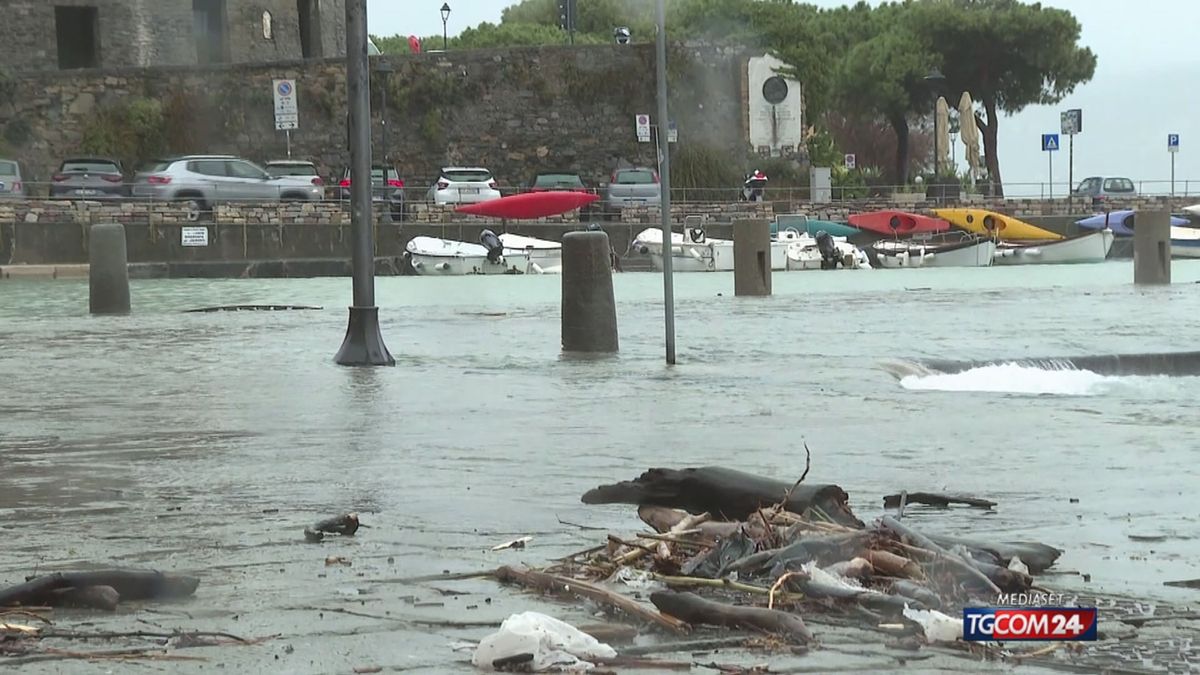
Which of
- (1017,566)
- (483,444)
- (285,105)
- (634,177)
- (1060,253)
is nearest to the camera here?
(1017,566)

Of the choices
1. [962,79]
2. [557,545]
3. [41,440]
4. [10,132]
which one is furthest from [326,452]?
[962,79]

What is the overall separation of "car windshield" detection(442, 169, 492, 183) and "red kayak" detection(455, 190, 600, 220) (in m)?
2.09

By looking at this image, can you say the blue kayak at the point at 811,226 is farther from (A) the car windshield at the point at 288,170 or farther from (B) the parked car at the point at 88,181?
(B) the parked car at the point at 88,181

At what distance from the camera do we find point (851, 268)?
50.8 m

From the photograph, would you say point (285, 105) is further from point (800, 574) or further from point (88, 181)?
point (800, 574)

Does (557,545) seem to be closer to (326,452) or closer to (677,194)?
(326,452)

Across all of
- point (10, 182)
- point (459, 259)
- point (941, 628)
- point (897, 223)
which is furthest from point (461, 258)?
point (941, 628)

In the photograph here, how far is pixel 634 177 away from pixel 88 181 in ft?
49.6

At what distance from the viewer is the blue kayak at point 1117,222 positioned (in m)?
58.5

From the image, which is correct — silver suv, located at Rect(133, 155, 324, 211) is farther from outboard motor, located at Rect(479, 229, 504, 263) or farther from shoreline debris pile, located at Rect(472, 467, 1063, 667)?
shoreline debris pile, located at Rect(472, 467, 1063, 667)

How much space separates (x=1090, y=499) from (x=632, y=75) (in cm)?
5889

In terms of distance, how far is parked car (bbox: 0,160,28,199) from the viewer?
5133cm

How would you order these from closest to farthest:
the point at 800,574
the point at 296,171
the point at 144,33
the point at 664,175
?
the point at 800,574 → the point at 664,175 → the point at 296,171 → the point at 144,33

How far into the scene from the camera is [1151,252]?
108 feet
